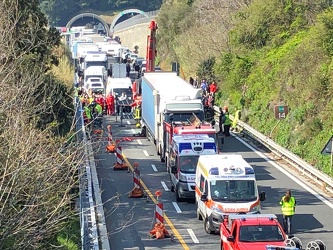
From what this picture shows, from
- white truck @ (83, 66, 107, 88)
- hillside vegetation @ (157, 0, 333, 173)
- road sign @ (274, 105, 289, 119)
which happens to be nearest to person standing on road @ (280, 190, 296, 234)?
hillside vegetation @ (157, 0, 333, 173)

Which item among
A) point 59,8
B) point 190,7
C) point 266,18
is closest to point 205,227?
point 266,18

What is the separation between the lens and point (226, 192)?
26.0 meters

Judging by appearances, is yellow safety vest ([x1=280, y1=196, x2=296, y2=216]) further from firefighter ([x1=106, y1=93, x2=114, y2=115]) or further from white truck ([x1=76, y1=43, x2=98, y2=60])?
white truck ([x1=76, y1=43, x2=98, y2=60])

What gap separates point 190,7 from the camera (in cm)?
8012

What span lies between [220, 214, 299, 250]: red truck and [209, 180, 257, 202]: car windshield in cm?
330

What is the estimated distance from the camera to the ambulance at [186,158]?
1172 inches

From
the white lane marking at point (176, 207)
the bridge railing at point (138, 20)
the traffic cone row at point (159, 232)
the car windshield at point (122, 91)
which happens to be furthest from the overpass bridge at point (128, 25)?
the traffic cone row at point (159, 232)

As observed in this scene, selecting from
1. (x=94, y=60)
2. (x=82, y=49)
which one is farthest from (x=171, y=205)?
(x=82, y=49)

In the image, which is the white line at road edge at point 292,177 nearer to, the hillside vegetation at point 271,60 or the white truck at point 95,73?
the hillside vegetation at point 271,60

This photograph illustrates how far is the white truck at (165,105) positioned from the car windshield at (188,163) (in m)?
3.98

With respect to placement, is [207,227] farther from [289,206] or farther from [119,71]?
[119,71]

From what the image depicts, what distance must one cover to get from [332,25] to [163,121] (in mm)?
10883

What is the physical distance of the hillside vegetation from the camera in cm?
3934

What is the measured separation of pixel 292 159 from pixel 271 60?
15113 mm
